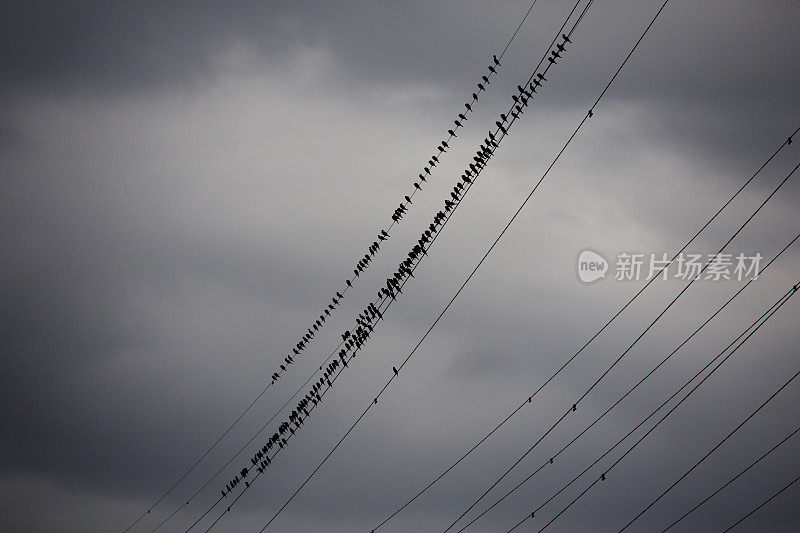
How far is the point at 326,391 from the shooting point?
60.0 metres

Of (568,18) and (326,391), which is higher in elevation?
(568,18)

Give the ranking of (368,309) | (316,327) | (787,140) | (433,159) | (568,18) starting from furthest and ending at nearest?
(316,327), (368,309), (433,159), (568,18), (787,140)

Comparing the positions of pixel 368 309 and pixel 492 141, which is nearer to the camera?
pixel 492 141

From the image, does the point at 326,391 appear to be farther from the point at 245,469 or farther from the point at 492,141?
the point at 492,141

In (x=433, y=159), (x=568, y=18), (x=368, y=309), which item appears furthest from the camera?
(x=368, y=309)

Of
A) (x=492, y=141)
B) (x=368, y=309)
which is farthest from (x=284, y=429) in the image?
(x=492, y=141)

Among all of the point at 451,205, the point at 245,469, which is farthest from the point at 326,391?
the point at 451,205

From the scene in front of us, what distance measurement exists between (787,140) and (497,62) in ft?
41.9

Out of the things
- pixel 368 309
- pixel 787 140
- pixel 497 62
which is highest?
pixel 497 62

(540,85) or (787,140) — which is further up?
(540,85)

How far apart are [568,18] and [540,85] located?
4531 mm

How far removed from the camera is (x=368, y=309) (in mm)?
57125

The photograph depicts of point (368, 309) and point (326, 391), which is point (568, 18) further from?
point (326, 391)

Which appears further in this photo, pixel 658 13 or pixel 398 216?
pixel 398 216
